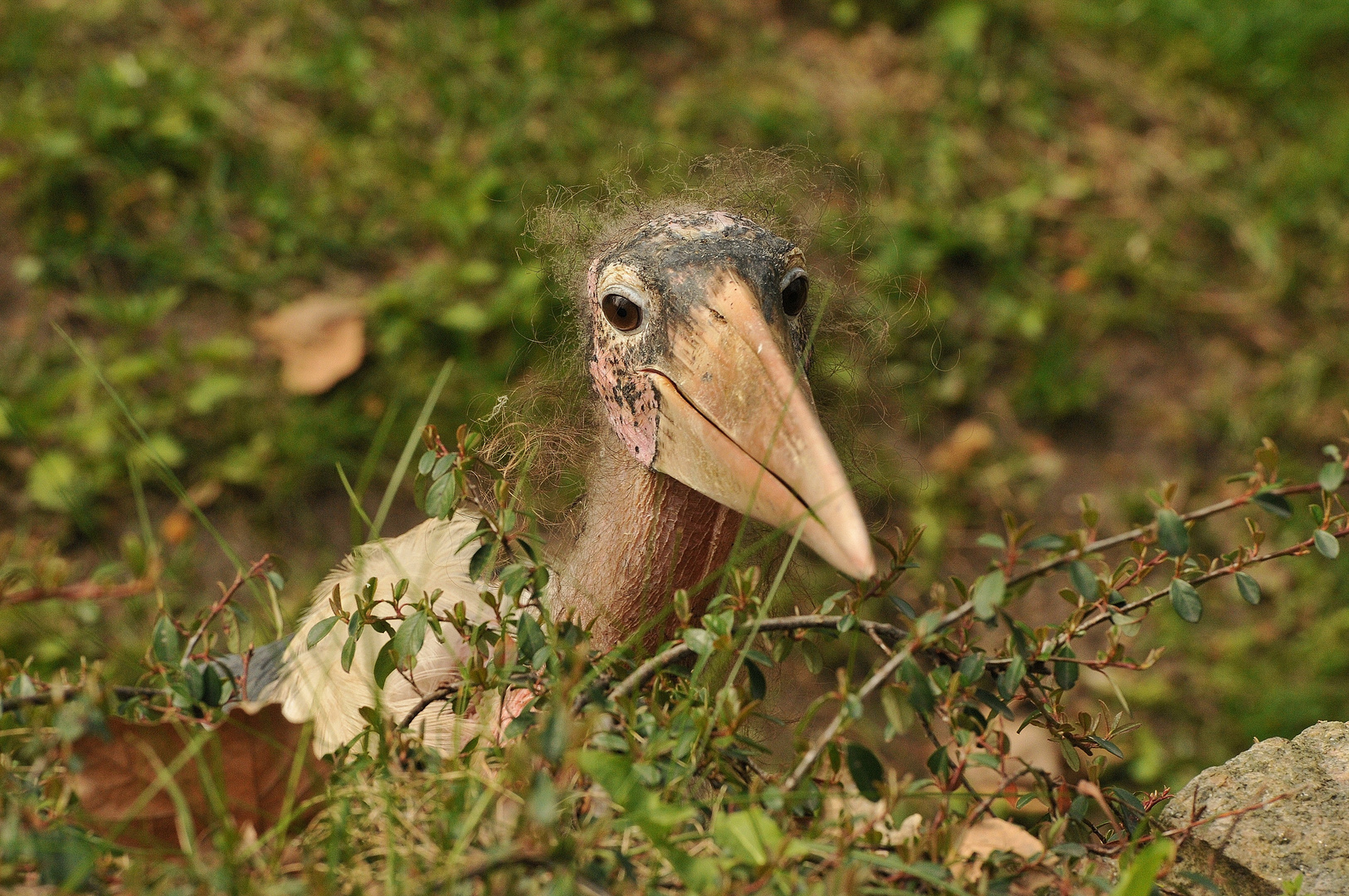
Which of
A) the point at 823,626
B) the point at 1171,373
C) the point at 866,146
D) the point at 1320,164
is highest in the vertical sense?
the point at 1320,164

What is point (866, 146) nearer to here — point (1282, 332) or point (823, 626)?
point (1282, 332)

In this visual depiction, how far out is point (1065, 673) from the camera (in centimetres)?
138

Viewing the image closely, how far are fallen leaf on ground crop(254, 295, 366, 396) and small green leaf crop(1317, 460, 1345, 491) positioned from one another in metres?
2.80

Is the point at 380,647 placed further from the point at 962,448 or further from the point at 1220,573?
the point at 962,448

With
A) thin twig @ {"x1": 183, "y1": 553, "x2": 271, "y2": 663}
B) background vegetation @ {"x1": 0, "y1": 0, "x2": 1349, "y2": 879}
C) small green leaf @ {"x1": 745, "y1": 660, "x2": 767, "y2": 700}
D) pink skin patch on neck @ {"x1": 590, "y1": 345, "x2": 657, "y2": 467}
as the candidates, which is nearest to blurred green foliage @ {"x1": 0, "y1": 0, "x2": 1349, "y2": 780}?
background vegetation @ {"x1": 0, "y1": 0, "x2": 1349, "y2": 879}

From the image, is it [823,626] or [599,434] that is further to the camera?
[599,434]

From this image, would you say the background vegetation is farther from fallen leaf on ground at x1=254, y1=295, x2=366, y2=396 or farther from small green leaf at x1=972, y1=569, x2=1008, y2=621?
small green leaf at x1=972, y1=569, x2=1008, y2=621

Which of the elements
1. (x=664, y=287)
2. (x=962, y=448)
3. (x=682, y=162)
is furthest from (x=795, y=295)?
(x=962, y=448)

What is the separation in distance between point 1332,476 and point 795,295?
840mm

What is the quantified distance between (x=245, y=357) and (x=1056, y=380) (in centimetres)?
253

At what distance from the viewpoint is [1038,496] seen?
3682mm

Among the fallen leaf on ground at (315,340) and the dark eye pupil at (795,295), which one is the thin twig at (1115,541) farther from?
the fallen leaf on ground at (315,340)

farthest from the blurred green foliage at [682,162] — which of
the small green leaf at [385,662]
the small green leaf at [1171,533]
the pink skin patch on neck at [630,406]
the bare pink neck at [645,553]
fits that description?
the small green leaf at [1171,533]

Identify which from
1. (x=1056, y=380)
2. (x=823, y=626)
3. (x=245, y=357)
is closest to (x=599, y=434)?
(x=823, y=626)
